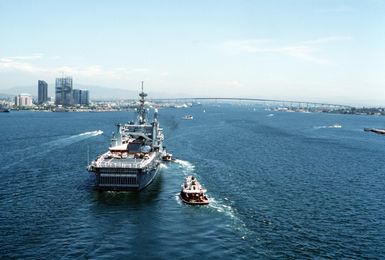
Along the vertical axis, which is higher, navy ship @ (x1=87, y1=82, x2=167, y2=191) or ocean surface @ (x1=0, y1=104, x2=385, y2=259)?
A: navy ship @ (x1=87, y1=82, x2=167, y2=191)

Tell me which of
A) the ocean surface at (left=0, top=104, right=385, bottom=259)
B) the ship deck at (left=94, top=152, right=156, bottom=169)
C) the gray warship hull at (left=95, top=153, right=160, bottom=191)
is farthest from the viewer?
the ship deck at (left=94, top=152, right=156, bottom=169)

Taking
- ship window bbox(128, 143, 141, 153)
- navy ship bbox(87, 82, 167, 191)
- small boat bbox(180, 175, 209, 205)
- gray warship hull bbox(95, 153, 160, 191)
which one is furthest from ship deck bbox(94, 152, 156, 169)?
small boat bbox(180, 175, 209, 205)

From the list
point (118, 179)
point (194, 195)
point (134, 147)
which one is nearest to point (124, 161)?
point (118, 179)

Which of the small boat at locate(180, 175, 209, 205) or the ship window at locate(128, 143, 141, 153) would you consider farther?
the ship window at locate(128, 143, 141, 153)

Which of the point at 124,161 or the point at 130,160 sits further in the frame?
the point at 130,160

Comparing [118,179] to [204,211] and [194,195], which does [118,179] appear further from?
[204,211]

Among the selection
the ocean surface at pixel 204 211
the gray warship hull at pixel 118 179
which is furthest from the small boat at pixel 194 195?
the gray warship hull at pixel 118 179

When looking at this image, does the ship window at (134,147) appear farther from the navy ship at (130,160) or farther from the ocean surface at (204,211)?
→ the ocean surface at (204,211)

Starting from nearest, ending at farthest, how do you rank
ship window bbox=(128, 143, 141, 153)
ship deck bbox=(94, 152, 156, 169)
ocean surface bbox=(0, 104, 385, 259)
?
1. ocean surface bbox=(0, 104, 385, 259)
2. ship deck bbox=(94, 152, 156, 169)
3. ship window bbox=(128, 143, 141, 153)

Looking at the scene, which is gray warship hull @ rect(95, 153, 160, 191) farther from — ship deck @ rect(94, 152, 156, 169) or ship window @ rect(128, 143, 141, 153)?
ship window @ rect(128, 143, 141, 153)
